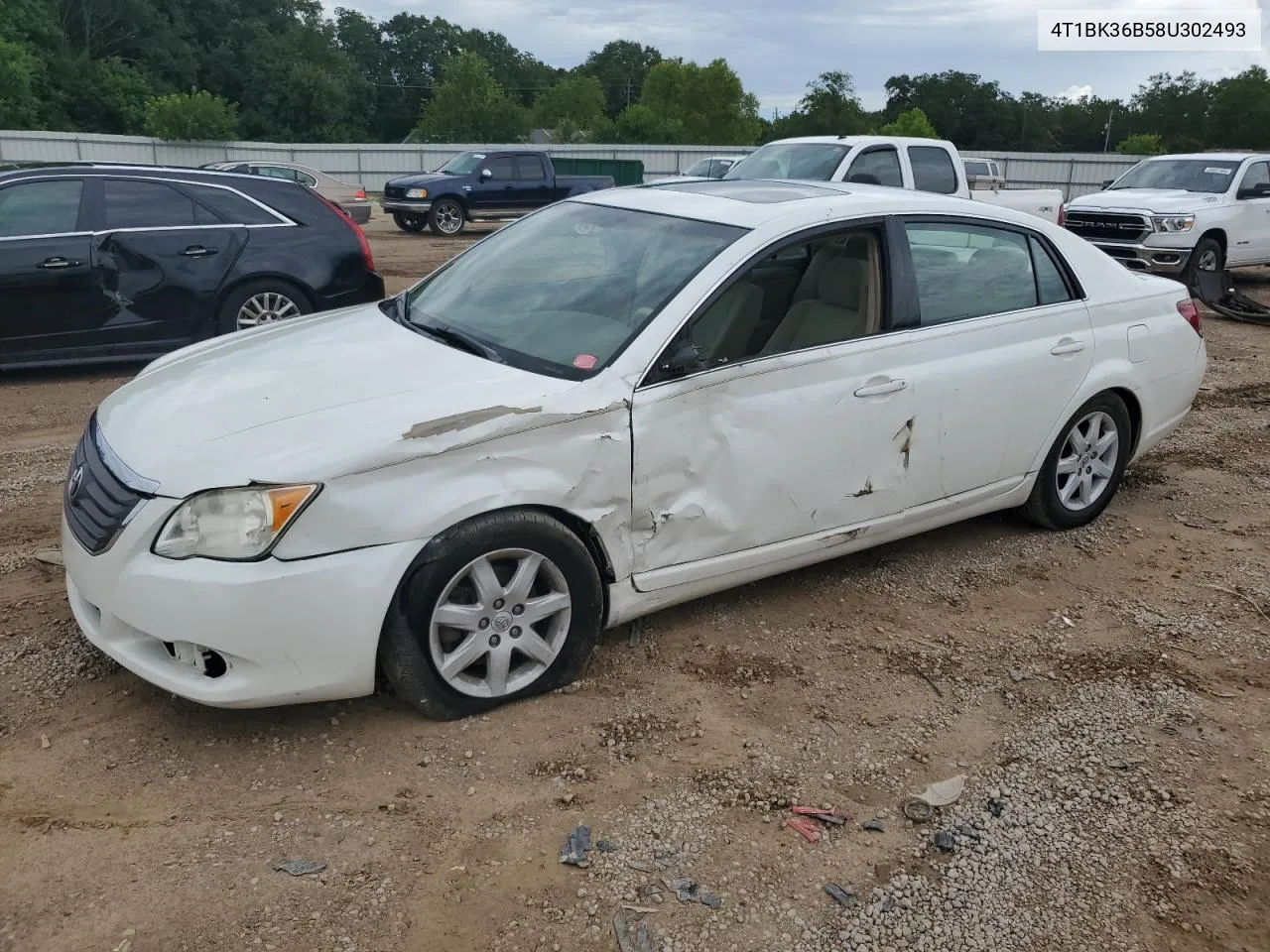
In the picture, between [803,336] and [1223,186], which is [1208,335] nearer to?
[1223,186]

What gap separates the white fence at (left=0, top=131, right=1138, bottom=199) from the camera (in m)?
35.2

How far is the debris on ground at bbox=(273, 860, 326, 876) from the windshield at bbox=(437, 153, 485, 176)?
20046 millimetres

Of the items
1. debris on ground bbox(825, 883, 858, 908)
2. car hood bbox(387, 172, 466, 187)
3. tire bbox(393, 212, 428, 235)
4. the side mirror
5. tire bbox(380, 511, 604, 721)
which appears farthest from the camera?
tire bbox(393, 212, 428, 235)

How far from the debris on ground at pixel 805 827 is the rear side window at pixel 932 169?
9.39 metres

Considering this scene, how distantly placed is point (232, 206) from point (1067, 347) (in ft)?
20.1

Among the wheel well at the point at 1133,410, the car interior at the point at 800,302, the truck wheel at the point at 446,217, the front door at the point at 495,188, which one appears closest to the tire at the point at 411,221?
the truck wheel at the point at 446,217

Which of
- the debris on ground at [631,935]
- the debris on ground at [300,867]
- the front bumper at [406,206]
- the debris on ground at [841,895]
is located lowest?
the debris on ground at [841,895]

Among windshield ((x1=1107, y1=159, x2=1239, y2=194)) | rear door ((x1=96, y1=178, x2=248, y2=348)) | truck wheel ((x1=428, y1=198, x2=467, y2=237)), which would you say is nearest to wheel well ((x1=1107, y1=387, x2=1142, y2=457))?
rear door ((x1=96, y1=178, x2=248, y2=348))

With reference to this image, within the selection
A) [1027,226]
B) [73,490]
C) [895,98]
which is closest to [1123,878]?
[1027,226]

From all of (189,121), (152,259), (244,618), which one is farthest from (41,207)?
(189,121)

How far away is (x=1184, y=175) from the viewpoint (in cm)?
1440

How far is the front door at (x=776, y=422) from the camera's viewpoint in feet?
11.7

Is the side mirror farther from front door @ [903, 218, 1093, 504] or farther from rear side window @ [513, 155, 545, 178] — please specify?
rear side window @ [513, 155, 545, 178]

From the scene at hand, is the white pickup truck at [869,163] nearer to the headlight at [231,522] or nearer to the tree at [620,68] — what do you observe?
the headlight at [231,522]
